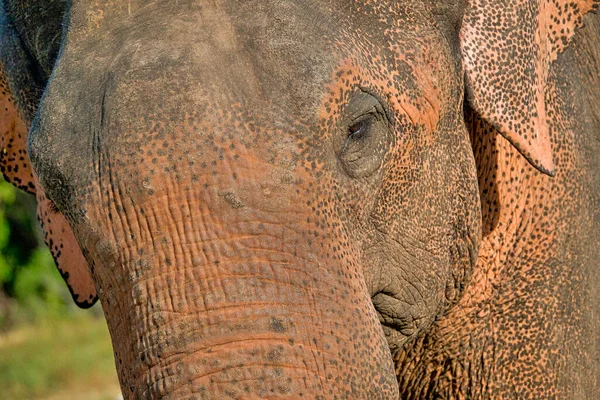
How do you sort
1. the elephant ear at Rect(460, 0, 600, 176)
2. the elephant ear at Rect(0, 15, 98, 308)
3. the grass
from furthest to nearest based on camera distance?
the grass
the elephant ear at Rect(0, 15, 98, 308)
the elephant ear at Rect(460, 0, 600, 176)

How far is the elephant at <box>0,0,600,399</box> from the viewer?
2338 mm

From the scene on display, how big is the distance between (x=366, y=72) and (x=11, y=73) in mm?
1362

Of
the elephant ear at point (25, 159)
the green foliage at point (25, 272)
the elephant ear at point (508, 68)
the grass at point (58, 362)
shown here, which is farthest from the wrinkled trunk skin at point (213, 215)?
the green foliage at point (25, 272)

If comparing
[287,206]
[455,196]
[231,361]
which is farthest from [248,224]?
[455,196]

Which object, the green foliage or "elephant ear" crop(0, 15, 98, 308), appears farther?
the green foliage

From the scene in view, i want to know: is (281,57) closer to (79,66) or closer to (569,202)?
(79,66)

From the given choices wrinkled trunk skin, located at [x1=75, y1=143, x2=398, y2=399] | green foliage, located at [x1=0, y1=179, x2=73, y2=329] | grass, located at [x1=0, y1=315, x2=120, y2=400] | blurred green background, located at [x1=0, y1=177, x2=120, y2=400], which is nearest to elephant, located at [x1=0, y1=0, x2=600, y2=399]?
wrinkled trunk skin, located at [x1=75, y1=143, x2=398, y2=399]

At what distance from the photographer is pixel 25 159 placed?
13.1 feet

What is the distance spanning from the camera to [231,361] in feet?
7.43

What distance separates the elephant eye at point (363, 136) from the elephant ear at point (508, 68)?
0.32 m

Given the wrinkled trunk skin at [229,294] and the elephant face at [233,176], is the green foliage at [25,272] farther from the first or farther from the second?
the wrinkled trunk skin at [229,294]

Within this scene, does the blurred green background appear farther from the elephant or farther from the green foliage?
the elephant

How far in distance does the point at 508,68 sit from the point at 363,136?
1.57ft

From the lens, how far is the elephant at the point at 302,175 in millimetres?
2338
